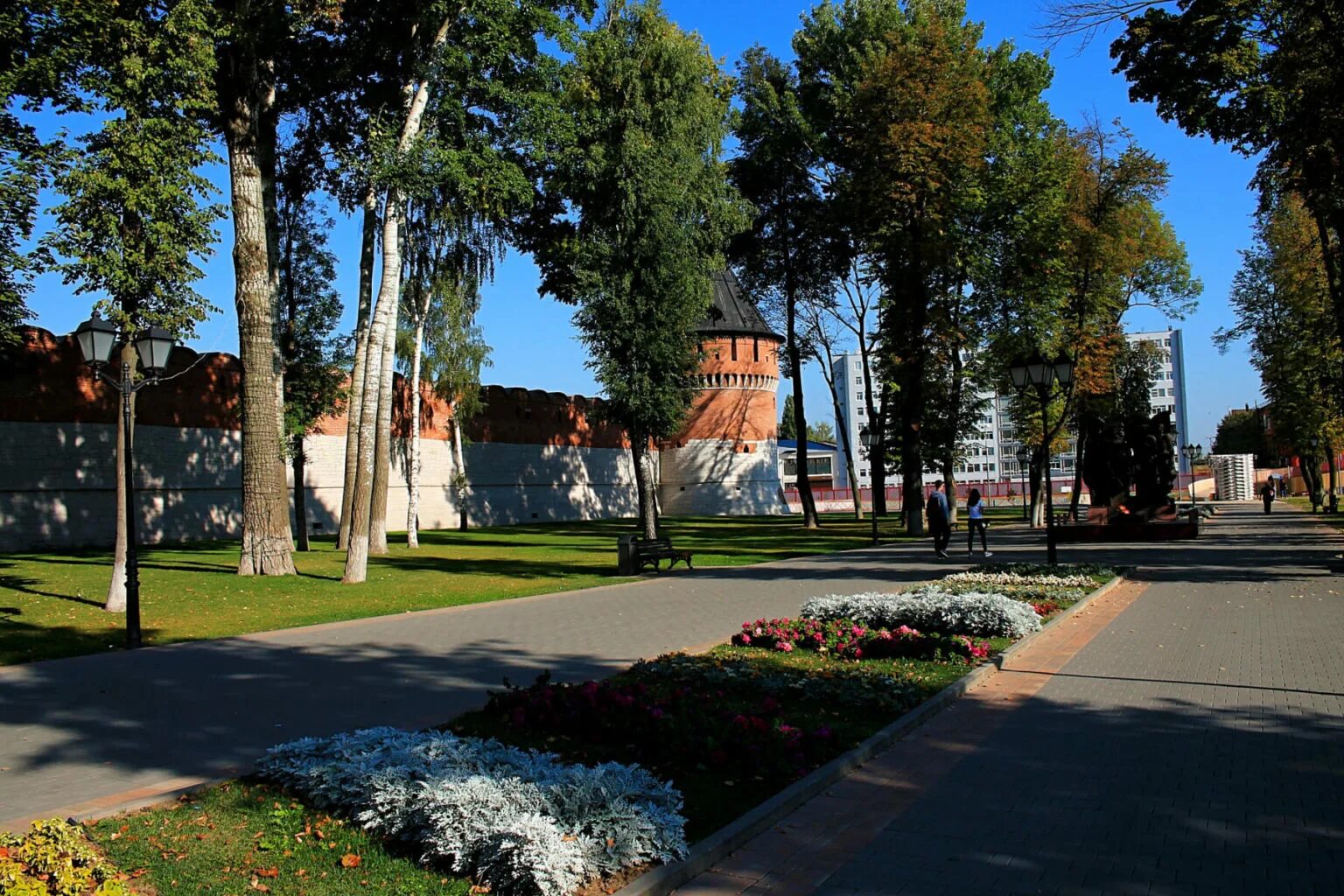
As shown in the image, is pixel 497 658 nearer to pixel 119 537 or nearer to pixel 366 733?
pixel 366 733

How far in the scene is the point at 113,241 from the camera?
14672 millimetres

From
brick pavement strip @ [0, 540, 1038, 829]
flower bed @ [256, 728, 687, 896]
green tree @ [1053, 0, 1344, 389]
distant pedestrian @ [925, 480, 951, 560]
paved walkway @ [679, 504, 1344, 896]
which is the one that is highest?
green tree @ [1053, 0, 1344, 389]

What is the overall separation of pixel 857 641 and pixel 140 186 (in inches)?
479

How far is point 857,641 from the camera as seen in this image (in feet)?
34.6

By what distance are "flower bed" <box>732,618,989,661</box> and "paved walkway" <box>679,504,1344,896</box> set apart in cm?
61

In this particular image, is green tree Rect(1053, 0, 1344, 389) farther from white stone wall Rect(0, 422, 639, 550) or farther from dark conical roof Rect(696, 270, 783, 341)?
dark conical roof Rect(696, 270, 783, 341)

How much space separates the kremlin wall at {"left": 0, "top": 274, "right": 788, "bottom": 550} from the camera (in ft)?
97.9

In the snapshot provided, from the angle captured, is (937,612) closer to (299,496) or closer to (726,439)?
(299,496)

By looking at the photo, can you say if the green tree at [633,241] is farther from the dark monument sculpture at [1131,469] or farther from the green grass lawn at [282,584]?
the dark monument sculpture at [1131,469]

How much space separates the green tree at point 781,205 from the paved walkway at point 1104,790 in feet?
91.9

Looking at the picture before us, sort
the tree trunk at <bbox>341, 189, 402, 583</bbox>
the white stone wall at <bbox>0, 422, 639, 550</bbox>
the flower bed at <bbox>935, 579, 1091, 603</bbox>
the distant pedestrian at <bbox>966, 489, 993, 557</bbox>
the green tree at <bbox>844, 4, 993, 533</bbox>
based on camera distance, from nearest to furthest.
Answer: the flower bed at <bbox>935, 579, 1091, 603</bbox>, the tree trunk at <bbox>341, 189, 402, 583</bbox>, the distant pedestrian at <bbox>966, 489, 993, 557</bbox>, the green tree at <bbox>844, 4, 993, 533</bbox>, the white stone wall at <bbox>0, 422, 639, 550</bbox>

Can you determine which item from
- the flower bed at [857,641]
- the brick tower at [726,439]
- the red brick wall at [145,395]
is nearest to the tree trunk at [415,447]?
the red brick wall at [145,395]

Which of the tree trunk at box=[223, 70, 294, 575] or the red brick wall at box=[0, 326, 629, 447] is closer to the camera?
the tree trunk at box=[223, 70, 294, 575]

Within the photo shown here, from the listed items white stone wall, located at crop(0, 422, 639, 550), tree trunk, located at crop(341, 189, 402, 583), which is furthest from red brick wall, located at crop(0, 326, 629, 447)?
tree trunk, located at crop(341, 189, 402, 583)
